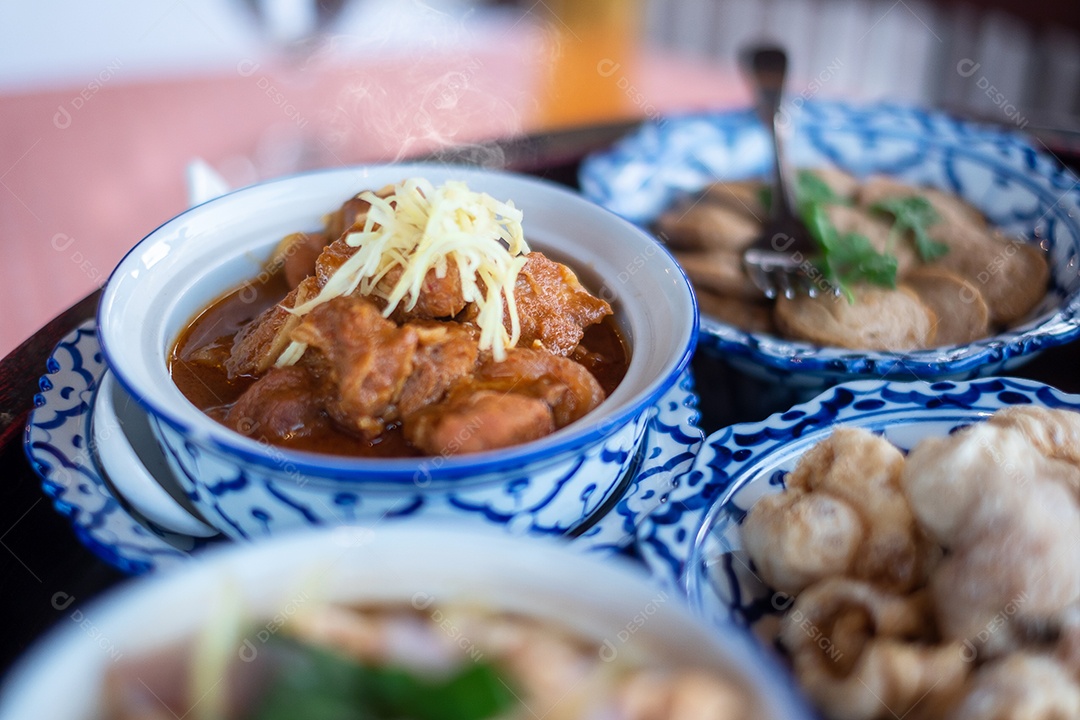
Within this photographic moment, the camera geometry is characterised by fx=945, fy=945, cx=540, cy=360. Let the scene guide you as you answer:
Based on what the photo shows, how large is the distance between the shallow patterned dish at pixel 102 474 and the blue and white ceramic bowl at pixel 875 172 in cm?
32

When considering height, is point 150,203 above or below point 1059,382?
above

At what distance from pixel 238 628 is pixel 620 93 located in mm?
4152

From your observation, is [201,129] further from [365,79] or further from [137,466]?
[137,466]

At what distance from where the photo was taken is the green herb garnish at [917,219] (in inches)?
93.4

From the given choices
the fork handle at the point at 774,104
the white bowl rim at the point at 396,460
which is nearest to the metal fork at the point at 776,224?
the fork handle at the point at 774,104

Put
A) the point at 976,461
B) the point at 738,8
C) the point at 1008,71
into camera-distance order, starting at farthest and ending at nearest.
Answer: the point at 738,8, the point at 1008,71, the point at 976,461

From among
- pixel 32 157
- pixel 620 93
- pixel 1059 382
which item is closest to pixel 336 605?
pixel 1059 382

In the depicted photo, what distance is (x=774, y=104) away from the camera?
8.78ft

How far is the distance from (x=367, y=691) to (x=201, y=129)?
363 centimetres

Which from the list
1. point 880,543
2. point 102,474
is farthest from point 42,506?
point 880,543

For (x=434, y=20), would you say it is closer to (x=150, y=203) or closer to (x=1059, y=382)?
(x=150, y=203)

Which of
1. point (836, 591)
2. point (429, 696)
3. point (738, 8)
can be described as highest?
point (429, 696)

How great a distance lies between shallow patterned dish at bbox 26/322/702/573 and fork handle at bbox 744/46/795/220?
2.97 ft

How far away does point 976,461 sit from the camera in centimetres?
123
